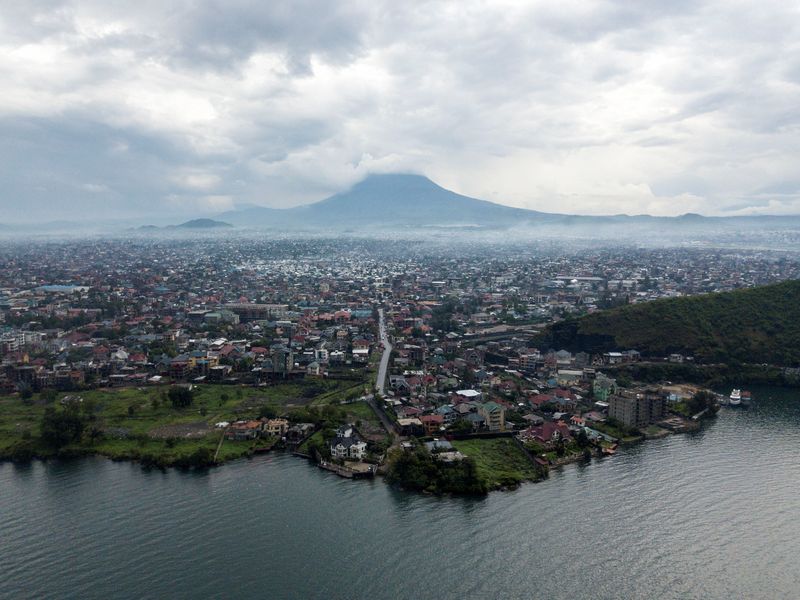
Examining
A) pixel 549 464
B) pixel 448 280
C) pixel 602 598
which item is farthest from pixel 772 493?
pixel 448 280

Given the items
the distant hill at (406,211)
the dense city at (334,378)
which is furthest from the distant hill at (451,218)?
the dense city at (334,378)

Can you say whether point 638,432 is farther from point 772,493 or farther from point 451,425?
point 451,425

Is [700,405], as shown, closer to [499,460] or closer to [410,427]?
[499,460]

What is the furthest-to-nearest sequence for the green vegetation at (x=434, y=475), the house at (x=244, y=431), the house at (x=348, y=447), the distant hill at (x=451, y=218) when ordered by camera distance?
the distant hill at (x=451, y=218) < the house at (x=244, y=431) < the house at (x=348, y=447) < the green vegetation at (x=434, y=475)

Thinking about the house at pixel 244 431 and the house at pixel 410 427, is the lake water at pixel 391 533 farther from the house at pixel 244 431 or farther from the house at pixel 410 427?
the house at pixel 410 427

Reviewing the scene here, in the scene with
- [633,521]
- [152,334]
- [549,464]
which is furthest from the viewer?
[152,334]

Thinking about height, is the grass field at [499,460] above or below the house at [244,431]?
below

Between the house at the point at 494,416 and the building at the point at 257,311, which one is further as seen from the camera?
the building at the point at 257,311

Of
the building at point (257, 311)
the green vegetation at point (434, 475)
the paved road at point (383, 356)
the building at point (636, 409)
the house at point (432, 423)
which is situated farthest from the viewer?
the building at point (257, 311)
